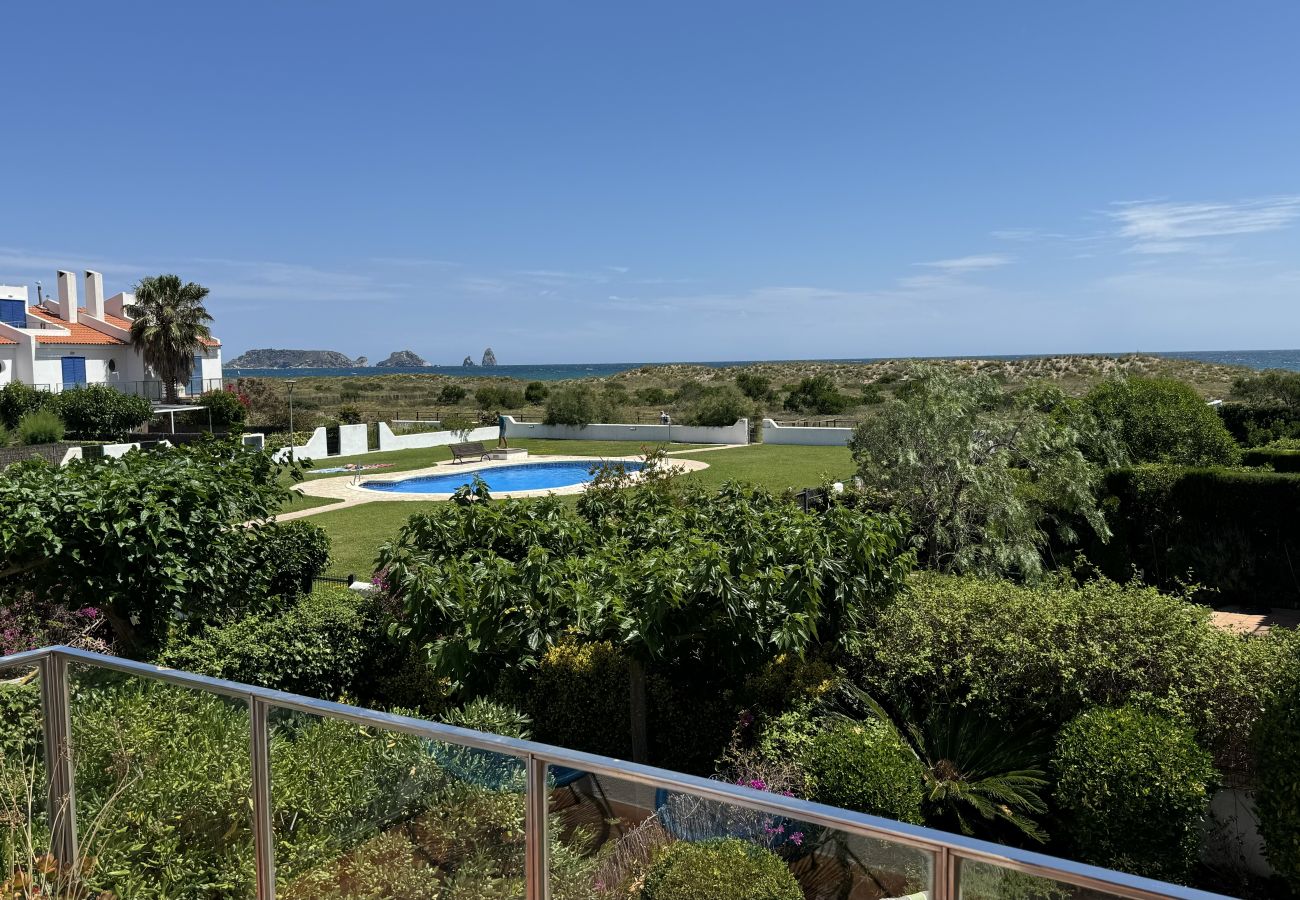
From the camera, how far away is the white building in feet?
125

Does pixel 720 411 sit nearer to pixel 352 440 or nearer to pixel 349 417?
pixel 352 440

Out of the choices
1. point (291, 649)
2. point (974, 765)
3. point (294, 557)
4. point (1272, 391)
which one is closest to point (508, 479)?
point (294, 557)

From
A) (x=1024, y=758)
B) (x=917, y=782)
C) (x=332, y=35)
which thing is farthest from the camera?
(x=332, y=35)

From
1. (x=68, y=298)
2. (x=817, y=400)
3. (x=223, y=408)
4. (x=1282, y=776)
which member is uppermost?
(x=68, y=298)

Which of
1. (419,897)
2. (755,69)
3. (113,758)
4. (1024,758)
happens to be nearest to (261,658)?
(113,758)

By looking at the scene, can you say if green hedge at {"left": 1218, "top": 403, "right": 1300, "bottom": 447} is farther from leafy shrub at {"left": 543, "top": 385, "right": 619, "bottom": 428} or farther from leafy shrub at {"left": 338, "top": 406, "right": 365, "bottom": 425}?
leafy shrub at {"left": 338, "top": 406, "right": 365, "bottom": 425}

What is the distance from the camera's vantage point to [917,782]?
5.72 meters

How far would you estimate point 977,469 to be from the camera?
1117 centimetres

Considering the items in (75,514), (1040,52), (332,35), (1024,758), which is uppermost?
(332,35)

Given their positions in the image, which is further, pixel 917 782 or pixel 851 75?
pixel 851 75

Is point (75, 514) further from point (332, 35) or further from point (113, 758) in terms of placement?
point (332, 35)

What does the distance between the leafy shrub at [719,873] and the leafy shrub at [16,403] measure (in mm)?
37719

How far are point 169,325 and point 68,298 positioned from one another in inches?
357

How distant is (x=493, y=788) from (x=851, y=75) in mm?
21621
